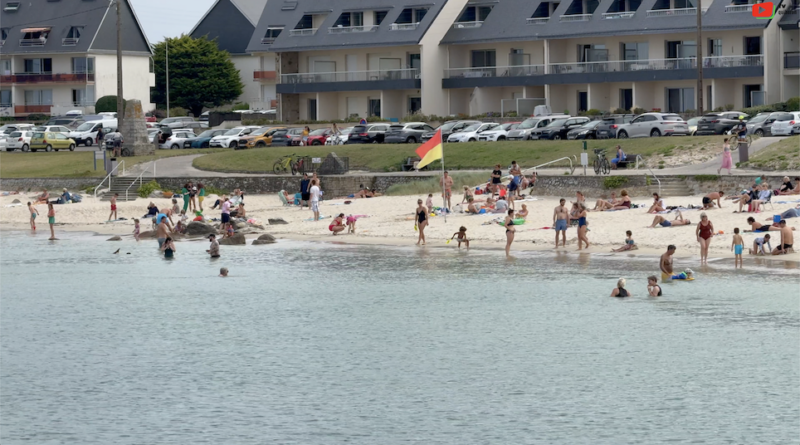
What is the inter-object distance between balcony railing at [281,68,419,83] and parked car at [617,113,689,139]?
25087mm

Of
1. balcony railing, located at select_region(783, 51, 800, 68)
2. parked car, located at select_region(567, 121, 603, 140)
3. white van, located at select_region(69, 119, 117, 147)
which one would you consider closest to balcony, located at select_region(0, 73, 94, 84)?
white van, located at select_region(69, 119, 117, 147)

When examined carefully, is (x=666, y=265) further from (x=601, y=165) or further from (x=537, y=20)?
(x=537, y=20)

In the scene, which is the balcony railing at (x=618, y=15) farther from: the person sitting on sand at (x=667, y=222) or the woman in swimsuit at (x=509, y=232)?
the woman in swimsuit at (x=509, y=232)

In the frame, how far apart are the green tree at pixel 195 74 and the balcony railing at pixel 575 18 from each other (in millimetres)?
34691

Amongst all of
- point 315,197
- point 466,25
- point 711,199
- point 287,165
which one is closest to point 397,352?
point 711,199

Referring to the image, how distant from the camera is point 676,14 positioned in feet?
244

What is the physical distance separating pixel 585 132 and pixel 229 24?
190 ft

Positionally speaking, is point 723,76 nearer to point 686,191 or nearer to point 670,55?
point 670,55

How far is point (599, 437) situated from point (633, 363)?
5343 millimetres

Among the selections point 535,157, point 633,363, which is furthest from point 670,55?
point 633,363

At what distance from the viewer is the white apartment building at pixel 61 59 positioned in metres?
99.4

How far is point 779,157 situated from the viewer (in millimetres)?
48531

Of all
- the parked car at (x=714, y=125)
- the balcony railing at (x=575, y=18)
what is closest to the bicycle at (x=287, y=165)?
the parked car at (x=714, y=125)

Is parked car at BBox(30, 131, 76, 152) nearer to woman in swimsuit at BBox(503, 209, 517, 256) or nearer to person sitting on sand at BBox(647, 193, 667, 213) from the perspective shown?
woman in swimsuit at BBox(503, 209, 517, 256)
